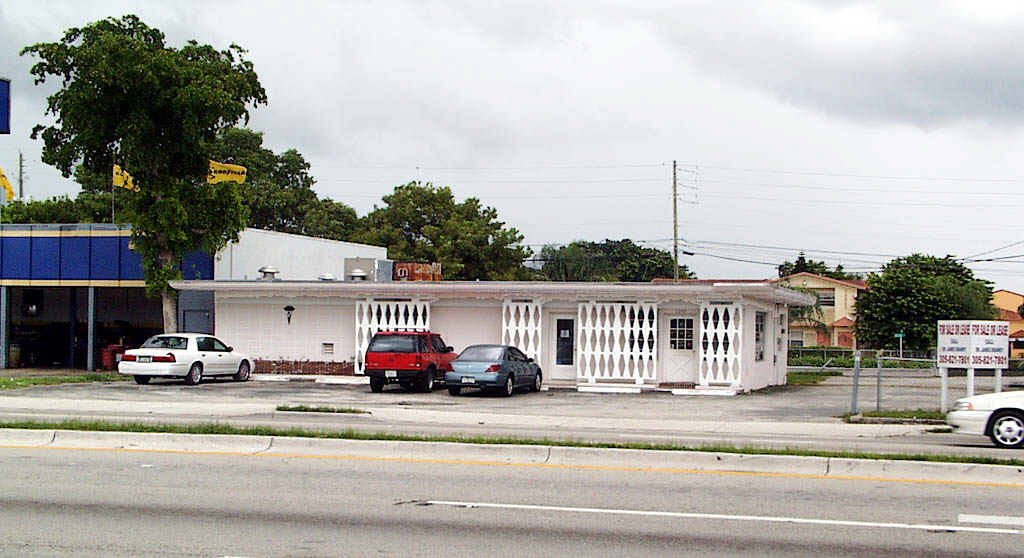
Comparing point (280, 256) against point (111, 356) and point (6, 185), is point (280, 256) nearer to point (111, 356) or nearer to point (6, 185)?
point (111, 356)

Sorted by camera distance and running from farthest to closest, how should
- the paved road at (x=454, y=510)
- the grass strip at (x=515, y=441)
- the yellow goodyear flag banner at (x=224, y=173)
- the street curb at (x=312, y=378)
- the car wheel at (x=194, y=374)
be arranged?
the yellow goodyear flag banner at (x=224, y=173) < the street curb at (x=312, y=378) < the car wheel at (x=194, y=374) < the grass strip at (x=515, y=441) < the paved road at (x=454, y=510)

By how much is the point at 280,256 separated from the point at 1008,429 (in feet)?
97.5

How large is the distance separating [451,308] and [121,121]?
12.8 metres

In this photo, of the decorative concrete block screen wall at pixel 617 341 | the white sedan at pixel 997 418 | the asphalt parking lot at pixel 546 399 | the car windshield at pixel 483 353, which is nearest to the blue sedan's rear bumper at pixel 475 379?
the asphalt parking lot at pixel 546 399

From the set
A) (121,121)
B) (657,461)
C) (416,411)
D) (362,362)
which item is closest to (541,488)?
(657,461)

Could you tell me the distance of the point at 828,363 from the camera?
5788 centimetres

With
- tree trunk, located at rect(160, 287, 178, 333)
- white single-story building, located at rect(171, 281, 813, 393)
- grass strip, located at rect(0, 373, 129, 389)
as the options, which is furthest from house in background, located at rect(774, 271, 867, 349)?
grass strip, located at rect(0, 373, 129, 389)

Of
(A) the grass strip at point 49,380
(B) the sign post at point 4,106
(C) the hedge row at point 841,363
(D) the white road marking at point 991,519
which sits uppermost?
(B) the sign post at point 4,106

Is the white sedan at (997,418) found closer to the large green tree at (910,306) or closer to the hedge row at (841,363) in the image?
the hedge row at (841,363)

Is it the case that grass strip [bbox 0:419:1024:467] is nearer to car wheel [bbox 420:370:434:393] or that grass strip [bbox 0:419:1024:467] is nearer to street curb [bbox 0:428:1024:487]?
street curb [bbox 0:428:1024:487]

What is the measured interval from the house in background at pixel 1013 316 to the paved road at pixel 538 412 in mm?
59610

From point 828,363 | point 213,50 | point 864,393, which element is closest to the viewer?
point 864,393

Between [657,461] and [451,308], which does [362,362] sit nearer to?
[451,308]

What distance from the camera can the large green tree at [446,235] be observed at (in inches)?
2625
